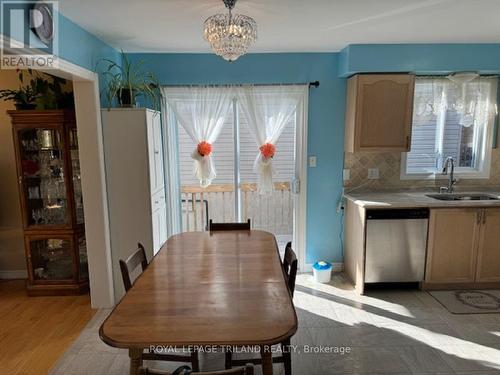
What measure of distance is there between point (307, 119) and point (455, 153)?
5.59ft

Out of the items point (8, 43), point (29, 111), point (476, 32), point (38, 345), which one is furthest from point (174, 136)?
point (476, 32)

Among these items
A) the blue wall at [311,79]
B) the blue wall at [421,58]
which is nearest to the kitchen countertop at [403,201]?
the blue wall at [311,79]

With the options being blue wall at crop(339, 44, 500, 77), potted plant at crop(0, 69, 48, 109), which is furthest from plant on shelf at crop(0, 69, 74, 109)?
blue wall at crop(339, 44, 500, 77)

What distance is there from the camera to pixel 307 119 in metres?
3.49

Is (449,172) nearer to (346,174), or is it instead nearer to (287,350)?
(346,174)

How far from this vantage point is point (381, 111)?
3211mm

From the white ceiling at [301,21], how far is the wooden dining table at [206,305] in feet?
5.34

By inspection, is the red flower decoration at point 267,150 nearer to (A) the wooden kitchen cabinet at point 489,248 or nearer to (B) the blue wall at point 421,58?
(B) the blue wall at point 421,58

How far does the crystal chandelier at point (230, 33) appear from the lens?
186cm

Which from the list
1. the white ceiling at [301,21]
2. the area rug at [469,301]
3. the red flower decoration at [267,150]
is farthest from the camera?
the red flower decoration at [267,150]

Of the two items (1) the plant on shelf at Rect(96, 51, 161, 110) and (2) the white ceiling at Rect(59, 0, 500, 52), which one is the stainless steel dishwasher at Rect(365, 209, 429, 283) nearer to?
(2) the white ceiling at Rect(59, 0, 500, 52)

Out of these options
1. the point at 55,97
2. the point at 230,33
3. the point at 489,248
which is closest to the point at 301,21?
the point at 230,33

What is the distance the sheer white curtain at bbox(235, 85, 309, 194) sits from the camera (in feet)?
11.3

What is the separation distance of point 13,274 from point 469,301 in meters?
4.65
